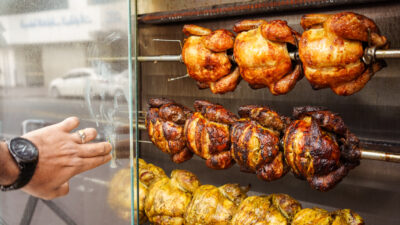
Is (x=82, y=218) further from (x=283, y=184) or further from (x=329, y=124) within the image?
(x=283, y=184)

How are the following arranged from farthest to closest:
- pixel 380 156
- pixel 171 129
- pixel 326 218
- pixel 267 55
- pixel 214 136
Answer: pixel 171 129 → pixel 214 136 → pixel 267 55 → pixel 326 218 → pixel 380 156

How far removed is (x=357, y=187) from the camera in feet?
5.50

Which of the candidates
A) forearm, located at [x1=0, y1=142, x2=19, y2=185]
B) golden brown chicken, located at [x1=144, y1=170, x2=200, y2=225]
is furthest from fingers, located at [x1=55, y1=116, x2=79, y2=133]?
golden brown chicken, located at [x1=144, y1=170, x2=200, y2=225]

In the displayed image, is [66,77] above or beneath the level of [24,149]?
above

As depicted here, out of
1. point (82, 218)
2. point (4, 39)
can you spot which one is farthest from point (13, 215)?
point (4, 39)

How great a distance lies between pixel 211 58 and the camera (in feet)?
5.48

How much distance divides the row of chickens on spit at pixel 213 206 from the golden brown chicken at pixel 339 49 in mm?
485

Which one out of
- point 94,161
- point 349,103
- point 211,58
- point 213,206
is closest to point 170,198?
point 213,206

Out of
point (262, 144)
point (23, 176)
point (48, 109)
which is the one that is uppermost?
point (48, 109)

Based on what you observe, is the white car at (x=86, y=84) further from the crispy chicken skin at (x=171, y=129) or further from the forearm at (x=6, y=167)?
the crispy chicken skin at (x=171, y=129)

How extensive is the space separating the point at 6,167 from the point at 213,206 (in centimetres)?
111

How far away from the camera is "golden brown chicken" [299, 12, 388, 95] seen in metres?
1.25

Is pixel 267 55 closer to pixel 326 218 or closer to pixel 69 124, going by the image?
pixel 326 218

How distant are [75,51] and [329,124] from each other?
931 millimetres
